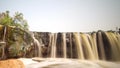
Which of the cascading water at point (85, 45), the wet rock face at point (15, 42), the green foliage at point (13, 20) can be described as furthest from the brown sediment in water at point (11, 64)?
the green foliage at point (13, 20)

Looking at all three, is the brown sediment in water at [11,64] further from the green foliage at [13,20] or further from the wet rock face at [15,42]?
the green foliage at [13,20]

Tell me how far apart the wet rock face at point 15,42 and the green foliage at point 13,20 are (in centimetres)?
44

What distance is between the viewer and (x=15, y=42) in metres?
5.28

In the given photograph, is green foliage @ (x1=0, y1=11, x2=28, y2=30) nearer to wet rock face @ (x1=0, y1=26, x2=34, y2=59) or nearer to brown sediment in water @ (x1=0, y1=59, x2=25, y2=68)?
wet rock face @ (x1=0, y1=26, x2=34, y2=59)

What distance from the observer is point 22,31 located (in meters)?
5.42

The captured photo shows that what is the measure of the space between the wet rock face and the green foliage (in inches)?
17.4

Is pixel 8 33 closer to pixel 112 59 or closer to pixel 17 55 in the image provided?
pixel 17 55

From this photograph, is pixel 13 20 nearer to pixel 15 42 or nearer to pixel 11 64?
pixel 15 42

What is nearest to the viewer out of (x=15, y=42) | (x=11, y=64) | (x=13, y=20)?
(x=11, y=64)

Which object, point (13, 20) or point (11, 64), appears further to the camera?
point (13, 20)

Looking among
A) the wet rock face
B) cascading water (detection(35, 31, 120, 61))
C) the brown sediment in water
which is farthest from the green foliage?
the brown sediment in water

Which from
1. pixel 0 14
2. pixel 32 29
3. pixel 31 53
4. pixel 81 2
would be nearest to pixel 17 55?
pixel 31 53

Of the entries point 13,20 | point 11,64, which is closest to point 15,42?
point 11,64

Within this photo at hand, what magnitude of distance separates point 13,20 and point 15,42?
1.11 meters
